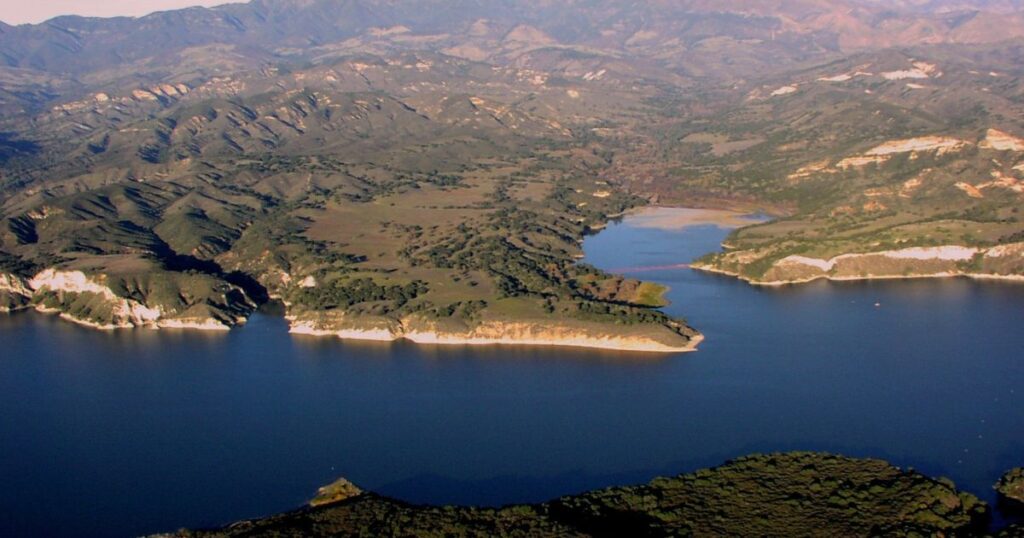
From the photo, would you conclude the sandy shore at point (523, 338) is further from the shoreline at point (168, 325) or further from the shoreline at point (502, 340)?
the shoreline at point (168, 325)

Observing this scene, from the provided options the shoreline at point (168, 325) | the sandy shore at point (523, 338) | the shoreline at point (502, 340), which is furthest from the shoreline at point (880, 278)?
the shoreline at point (168, 325)

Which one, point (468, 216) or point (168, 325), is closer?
point (168, 325)

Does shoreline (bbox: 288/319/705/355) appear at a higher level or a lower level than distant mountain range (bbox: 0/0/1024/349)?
lower

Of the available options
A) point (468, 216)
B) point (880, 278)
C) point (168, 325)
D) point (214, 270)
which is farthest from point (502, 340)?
point (468, 216)

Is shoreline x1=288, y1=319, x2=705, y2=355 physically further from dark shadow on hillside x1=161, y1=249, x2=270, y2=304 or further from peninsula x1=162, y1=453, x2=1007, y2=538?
peninsula x1=162, y1=453, x2=1007, y2=538

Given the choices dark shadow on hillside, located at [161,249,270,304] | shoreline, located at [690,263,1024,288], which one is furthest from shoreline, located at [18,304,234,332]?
shoreline, located at [690,263,1024,288]

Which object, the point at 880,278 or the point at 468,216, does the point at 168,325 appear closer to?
the point at 468,216

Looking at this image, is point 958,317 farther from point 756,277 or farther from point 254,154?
point 254,154

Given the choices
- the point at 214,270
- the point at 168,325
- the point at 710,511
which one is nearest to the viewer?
the point at 710,511

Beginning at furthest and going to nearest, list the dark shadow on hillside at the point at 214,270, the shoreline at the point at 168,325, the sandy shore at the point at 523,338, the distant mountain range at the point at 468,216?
the dark shadow on hillside at the point at 214,270 < the distant mountain range at the point at 468,216 < the shoreline at the point at 168,325 < the sandy shore at the point at 523,338

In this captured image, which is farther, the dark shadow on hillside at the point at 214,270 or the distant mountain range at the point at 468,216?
the dark shadow on hillside at the point at 214,270

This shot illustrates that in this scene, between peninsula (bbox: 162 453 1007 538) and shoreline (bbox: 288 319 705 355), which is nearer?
peninsula (bbox: 162 453 1007 538)

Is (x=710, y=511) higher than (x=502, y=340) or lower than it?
lower

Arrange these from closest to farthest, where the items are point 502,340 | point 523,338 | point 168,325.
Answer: point 523,338
point 502,340
point 168,325
